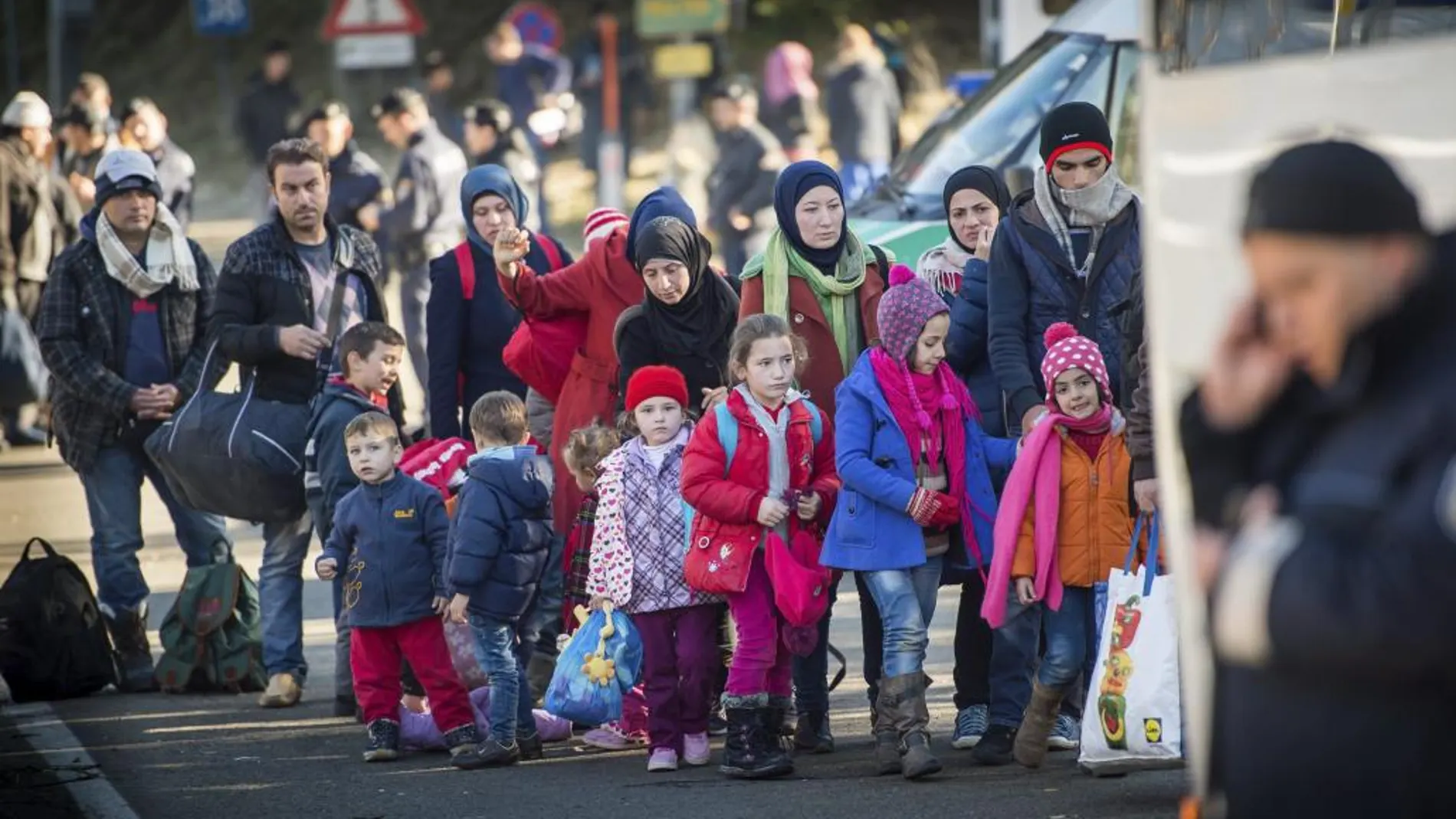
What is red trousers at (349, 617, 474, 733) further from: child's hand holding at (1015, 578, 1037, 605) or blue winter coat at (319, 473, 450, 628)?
child's hand holding at (1015, 578, 1037, 605)

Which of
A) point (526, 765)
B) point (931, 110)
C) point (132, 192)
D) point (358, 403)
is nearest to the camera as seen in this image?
point (526, 765)

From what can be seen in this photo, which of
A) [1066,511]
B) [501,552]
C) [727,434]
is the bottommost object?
[501,552]

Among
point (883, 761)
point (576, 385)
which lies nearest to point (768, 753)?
point (883, 761)

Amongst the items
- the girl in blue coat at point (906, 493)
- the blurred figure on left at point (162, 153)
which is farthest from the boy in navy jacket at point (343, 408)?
the blurred figure on left at point (162, 153)

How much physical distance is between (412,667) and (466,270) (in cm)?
178

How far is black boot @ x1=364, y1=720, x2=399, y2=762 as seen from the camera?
25.7 ft

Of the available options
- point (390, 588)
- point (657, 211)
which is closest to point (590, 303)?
point (657, 211)

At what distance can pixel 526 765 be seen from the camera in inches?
305

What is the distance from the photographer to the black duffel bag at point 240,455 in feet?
28.4

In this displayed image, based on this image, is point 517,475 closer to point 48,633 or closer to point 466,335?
point 466,335

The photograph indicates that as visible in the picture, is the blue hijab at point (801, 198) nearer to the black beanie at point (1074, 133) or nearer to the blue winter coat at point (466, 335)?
the black beanie at point (1074, 133)

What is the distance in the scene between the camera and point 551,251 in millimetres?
9047

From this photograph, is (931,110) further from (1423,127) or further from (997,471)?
(1423,127)

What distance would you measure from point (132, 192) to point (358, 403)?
5.20 feet
